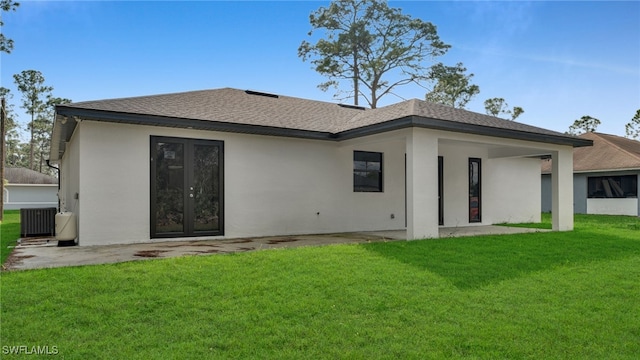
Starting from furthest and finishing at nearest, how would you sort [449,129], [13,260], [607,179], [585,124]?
[585,124]
[607,179]
[449,129]
[13,260]

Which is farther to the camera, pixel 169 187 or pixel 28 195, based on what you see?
pixel 28 195

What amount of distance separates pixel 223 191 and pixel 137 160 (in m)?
1.98

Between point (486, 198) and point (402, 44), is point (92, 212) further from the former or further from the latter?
point (402, 44)

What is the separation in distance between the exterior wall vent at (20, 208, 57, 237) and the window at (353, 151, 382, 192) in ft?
26.8

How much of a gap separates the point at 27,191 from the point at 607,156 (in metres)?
39.9

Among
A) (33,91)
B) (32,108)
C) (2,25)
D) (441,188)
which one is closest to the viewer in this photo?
(441,188)

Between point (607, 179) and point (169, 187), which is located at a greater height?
point (607, 179)

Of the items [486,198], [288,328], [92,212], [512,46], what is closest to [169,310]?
[288,328]

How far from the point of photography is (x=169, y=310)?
426 centimetres

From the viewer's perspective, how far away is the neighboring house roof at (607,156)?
2091cm

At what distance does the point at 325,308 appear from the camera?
4.43 meters

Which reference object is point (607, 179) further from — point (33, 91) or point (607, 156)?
point (33, 91)

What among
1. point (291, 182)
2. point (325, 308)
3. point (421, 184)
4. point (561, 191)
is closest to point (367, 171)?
point (291, 182)

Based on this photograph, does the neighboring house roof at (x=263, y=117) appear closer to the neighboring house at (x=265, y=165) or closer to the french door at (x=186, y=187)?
the neighboring house at (x=265, y=165)
